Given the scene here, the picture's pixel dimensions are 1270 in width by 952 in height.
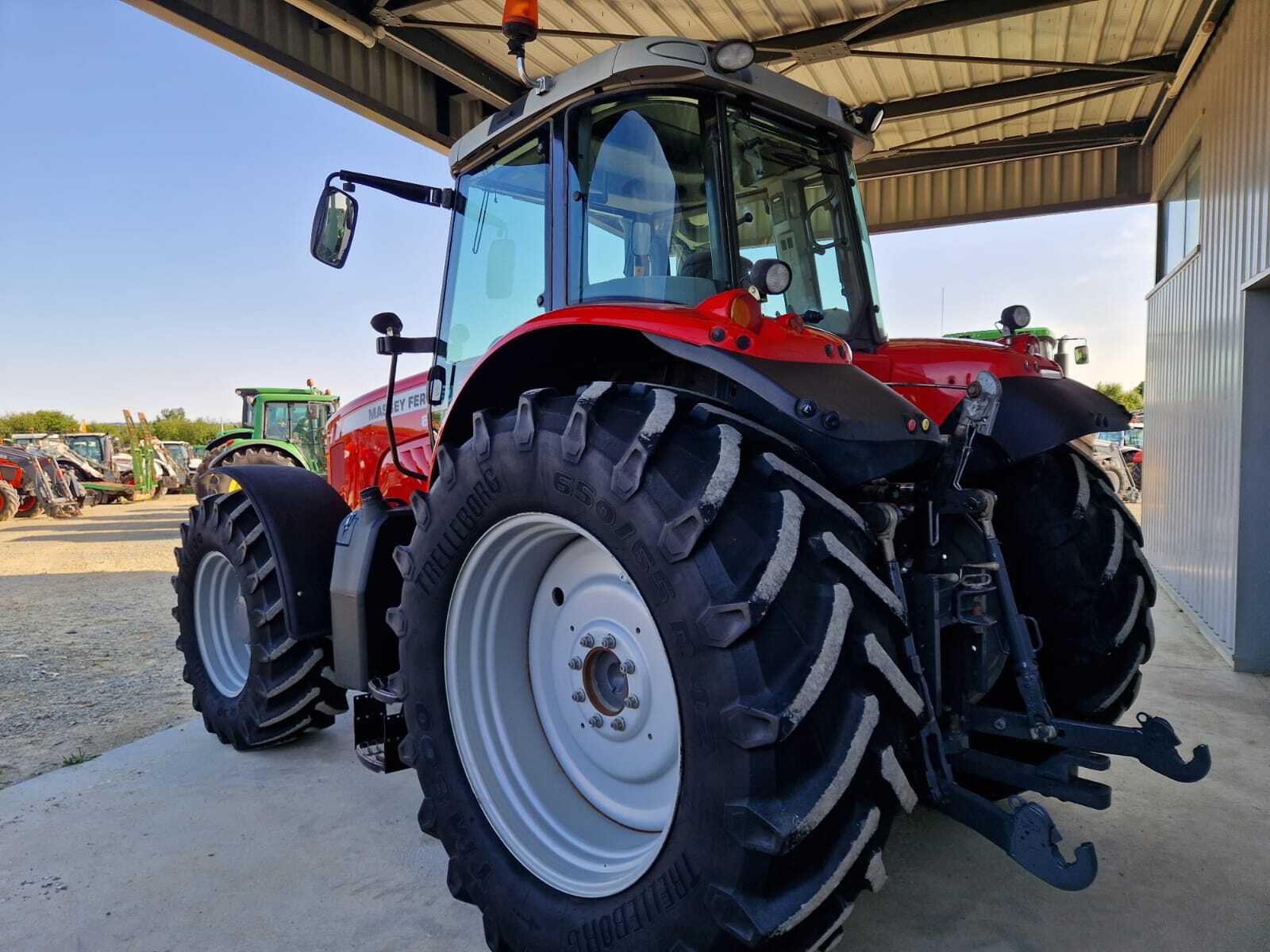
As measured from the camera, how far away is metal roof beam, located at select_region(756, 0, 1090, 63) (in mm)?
5488

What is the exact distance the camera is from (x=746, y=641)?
5.02 ft

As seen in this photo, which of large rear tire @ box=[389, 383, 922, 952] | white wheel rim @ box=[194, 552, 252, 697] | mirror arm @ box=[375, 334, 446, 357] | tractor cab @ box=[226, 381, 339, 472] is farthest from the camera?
tractor cab @ box=[226, 381, 339, 472]

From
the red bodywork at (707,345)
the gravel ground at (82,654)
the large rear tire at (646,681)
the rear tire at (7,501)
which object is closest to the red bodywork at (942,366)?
the red bodywork at (707,345)

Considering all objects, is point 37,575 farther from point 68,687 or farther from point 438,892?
point 438,892

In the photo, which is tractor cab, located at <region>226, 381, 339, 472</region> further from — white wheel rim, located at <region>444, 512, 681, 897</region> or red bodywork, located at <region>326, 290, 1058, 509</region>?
white wheel rim, located at <region>444, 512, 681, 897</region>

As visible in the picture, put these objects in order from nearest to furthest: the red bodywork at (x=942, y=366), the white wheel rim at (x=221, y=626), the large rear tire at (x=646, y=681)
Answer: the large rear tire at (x=646, y=681)
the red bodywork at (x=942, y=366)
the white wheel rim at (x=221, y=626)

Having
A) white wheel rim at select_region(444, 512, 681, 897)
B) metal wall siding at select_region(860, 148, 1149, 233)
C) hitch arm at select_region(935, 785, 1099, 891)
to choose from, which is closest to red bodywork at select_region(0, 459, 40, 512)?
metal wall siding at select_region(860, 148, 1149, 233)

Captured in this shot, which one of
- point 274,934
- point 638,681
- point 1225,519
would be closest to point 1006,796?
point 638,681

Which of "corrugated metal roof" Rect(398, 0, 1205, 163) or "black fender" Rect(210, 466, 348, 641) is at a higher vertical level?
"corrugated metal roof" Rect(398, 0, 1205, 163)

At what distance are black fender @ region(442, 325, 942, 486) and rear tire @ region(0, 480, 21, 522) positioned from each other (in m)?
19.4

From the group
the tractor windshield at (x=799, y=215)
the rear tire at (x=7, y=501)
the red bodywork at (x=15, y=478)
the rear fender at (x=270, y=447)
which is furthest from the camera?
the red bodywork at (x=15, y=478)

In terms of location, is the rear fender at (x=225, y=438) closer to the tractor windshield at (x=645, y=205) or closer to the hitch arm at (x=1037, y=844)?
the tractor windshield at (x=645, y=205)

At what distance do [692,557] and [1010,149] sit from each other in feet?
27.1

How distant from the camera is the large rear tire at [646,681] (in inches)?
59.8
